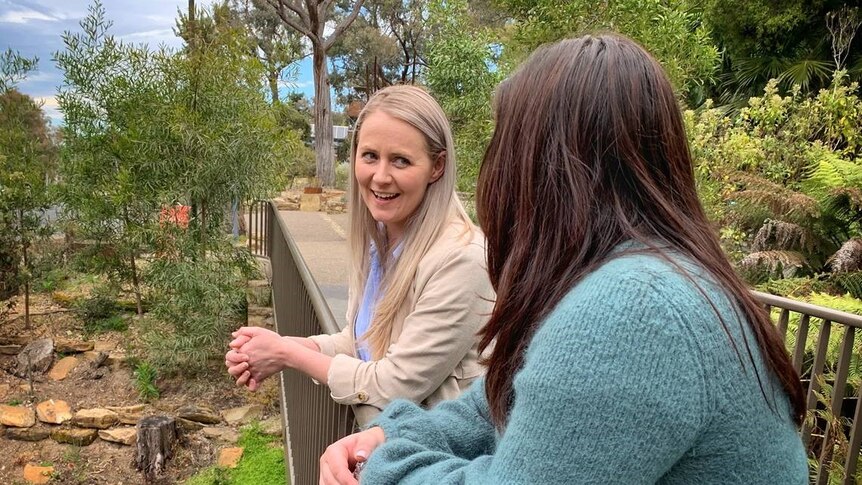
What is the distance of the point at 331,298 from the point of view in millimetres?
6809

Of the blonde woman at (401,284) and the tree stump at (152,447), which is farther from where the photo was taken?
the tree stump at (152,447)

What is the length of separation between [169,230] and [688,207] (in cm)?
635

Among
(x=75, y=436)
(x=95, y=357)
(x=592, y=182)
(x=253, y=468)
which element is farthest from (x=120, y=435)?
(x=592, y=182)

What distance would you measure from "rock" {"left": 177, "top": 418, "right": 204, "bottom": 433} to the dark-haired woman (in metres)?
5.25

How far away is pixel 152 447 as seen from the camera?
528cm

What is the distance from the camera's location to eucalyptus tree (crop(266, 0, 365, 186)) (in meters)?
18.3

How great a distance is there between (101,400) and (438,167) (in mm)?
6207

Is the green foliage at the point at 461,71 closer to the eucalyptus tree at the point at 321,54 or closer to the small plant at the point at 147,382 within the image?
the small plant at the point at 147,382

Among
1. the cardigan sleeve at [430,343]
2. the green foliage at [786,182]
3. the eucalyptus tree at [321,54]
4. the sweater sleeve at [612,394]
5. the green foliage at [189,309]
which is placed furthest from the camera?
the eucalyptus tree at [321,54]

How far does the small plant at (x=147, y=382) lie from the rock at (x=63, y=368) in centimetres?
118

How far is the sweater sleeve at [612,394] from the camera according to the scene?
67cm

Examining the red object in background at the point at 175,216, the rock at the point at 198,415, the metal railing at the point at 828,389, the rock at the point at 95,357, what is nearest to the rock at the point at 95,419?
the rock at the point at 198,415

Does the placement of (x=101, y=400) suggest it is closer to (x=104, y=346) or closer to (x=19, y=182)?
(x=104, y=346)

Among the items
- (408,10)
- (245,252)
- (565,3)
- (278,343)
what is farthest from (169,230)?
(408,10)
